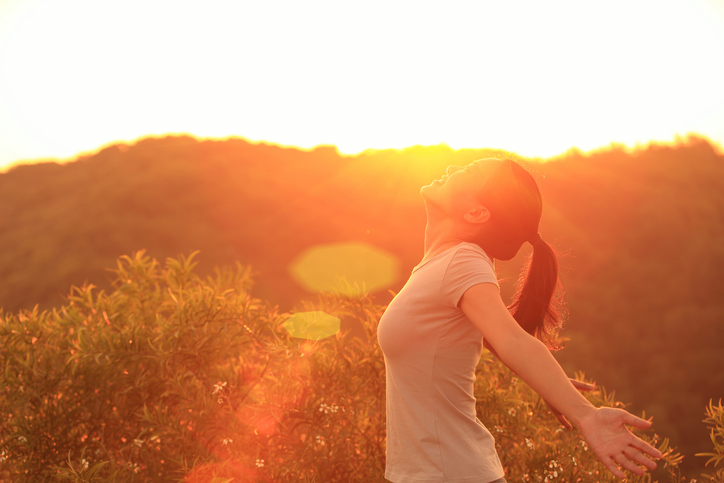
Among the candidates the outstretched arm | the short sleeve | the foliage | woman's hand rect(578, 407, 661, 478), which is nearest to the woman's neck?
the short sleeve

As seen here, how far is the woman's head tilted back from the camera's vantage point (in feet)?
4.29

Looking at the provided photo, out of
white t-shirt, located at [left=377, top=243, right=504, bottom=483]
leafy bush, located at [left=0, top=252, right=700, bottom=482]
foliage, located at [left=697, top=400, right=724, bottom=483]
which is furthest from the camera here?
leafy bush, located at [left=0, top=252, right=700, bottom=482]

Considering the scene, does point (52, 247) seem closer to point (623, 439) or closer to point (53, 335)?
point (53, 335)

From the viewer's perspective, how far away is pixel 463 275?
3.66 ft

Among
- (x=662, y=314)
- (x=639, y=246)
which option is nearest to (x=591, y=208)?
(x=639, y=246)

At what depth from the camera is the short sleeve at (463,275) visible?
109 cm

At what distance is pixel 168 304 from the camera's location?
2451 mm

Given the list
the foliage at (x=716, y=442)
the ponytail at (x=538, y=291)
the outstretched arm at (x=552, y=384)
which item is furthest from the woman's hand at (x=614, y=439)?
the foliage at (x=716, y=442)

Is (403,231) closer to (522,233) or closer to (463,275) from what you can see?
(522,233)

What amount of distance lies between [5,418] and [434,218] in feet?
6.84

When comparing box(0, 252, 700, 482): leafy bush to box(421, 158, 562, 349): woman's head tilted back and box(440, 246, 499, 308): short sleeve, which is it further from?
box(440, 246, 499, 308): short sleeve

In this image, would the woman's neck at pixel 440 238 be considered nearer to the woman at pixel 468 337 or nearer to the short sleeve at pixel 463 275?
the woman at pixel 468 337

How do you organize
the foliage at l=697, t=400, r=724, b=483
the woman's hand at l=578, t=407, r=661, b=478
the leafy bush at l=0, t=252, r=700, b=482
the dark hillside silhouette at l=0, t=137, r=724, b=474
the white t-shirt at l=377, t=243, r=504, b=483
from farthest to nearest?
the dark hillside silhouette at l=0, t=137, r=724, b=474, the leafy bush at l=0, t=252, r=700, b=482, the foliage at l=697, t=400, r=724, b=483, the white t-shirt at l=377, t=243, r=504, b=483, the woman's hand at l=578, t=407, r=661, b=478

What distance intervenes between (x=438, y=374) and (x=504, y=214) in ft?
1.51
